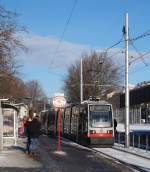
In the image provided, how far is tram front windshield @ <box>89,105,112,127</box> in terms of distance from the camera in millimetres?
39562

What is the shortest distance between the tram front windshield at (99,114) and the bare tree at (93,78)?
43.7 m

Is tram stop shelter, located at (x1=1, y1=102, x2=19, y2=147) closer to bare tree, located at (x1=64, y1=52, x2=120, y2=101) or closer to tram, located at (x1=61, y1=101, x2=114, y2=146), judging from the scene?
tram, located at (x1=61, y1=101, x2=114, y2=146)

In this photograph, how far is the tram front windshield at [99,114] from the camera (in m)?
39.6

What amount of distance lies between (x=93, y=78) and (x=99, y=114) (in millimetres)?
47292

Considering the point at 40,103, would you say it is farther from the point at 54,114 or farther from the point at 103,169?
the point at 103,169

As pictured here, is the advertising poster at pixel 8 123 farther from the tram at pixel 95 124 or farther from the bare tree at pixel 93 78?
the bare tree at pixel 93 78

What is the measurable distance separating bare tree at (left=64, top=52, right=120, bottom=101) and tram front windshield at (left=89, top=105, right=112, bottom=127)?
43691mm

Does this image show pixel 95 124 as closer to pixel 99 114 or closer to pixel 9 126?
pixel 99 114

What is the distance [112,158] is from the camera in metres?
27.1

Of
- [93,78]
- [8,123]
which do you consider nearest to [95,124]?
[8,123]

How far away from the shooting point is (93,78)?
87062 mm

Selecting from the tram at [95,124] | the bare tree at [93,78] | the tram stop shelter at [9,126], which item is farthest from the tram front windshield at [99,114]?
the bare tree at [93,78]

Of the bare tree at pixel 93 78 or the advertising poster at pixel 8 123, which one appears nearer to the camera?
the advertising poster at pixel 8 123

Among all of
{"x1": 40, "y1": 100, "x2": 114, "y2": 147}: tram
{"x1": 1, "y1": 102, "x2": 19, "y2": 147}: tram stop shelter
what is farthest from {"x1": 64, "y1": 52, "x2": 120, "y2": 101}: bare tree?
{"x1": 1, "y1": 102, "x2": 19, "y2": 147}: tram stop shelter
